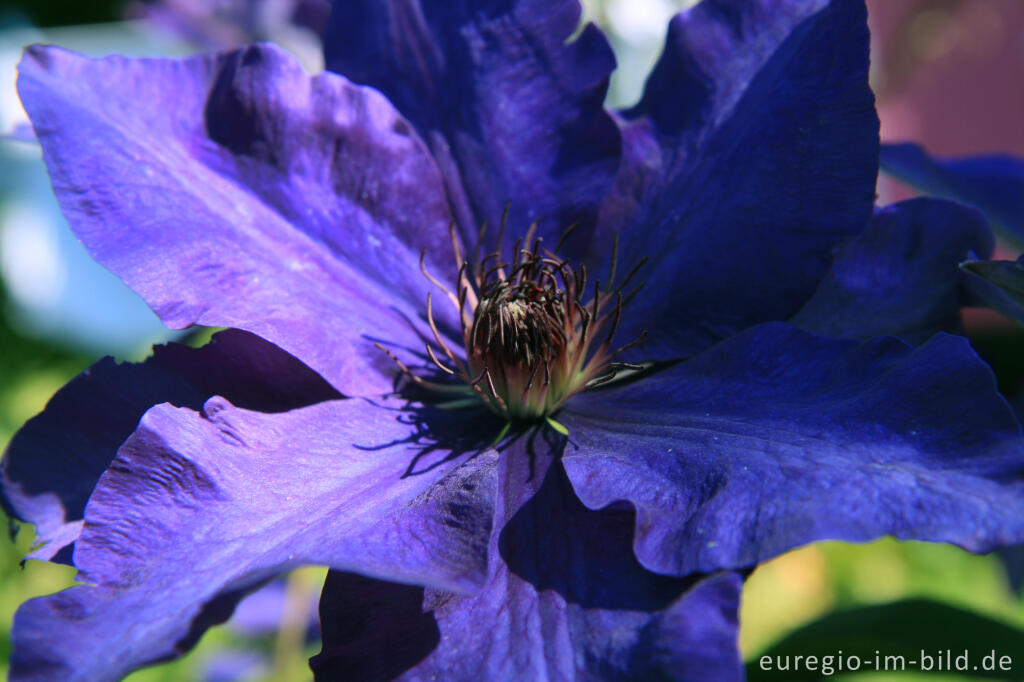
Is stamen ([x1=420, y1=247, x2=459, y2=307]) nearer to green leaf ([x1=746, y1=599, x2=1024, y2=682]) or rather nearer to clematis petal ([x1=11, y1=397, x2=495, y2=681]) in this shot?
clematis petal ([x1=11, y1=397, x2=495, y2=681])

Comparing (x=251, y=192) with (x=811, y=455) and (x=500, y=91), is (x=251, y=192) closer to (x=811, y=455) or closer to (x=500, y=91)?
(x=500, y=91)

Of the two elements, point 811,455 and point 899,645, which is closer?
point 811,455

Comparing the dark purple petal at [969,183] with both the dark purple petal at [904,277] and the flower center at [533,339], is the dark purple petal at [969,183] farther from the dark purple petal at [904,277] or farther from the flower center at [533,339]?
the flower center at [533,339]

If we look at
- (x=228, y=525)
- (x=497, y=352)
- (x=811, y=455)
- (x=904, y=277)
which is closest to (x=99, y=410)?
(x=228, y=525)

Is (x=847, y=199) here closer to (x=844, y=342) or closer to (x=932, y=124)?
(x=844, y=342)

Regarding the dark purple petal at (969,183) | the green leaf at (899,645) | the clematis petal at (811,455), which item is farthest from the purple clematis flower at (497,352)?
the green leaf at (899,645)

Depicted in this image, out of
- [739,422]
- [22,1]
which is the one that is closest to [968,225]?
[739,422]
